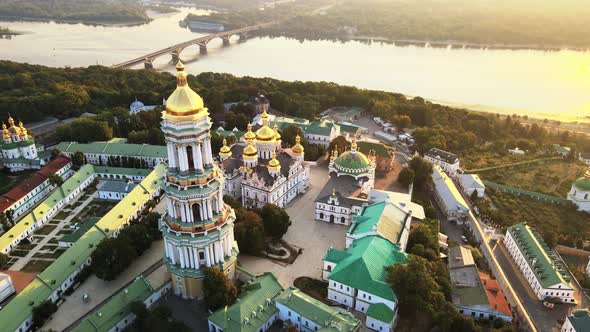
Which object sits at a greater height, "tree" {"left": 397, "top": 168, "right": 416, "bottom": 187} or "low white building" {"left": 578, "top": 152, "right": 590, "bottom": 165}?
"tree" {"left": 397, "top": 168, "right": 416, "bottom": 187}

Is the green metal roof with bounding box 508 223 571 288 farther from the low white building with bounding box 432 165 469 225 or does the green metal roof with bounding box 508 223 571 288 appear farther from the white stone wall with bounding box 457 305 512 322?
the white stone wall with bounding box 457 305 512 322

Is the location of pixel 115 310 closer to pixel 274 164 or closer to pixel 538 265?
Answer: pixel 274 164

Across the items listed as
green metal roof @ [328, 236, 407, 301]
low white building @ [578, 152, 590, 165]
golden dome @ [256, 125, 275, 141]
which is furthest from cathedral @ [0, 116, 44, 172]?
low white building @ [578, 152, 590, 165]

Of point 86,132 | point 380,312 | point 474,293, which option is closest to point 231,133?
point 86,132

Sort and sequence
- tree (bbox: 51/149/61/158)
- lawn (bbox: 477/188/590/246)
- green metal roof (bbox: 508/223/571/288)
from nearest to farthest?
green metal roof (bbox: 508/223/571/288), lawn (bbox: 477/188/590/246), tree (bbox: 51/149/61/158)

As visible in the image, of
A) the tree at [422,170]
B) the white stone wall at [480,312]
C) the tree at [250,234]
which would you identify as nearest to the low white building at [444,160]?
the tree at [422,170]

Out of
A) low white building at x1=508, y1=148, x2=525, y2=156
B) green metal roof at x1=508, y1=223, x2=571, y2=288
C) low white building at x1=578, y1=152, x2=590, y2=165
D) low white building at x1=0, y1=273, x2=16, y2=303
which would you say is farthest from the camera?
low white building at x1=508, y1=148, x2=525, y2=156
